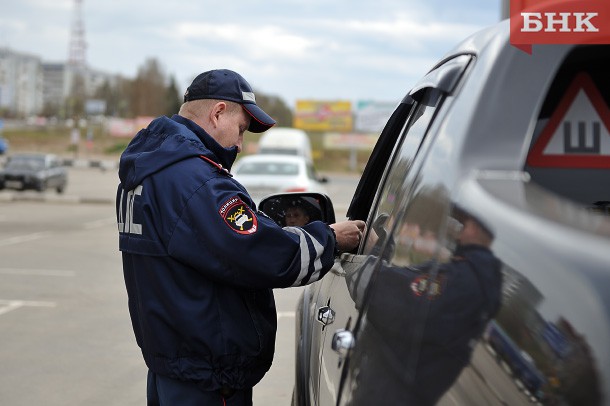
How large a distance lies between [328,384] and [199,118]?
1104mm

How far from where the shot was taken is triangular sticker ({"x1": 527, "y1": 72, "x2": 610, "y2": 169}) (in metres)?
1.99

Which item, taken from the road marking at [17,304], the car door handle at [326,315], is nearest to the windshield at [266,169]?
the road marking at [17,304]

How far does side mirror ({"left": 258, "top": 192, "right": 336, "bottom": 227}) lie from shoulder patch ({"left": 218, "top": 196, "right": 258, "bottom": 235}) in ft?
1.82

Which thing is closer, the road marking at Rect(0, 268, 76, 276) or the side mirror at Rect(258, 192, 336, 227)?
the side mirror at Rect(258, 192, 336, 227)

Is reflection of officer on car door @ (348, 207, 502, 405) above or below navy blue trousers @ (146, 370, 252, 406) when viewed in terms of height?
above

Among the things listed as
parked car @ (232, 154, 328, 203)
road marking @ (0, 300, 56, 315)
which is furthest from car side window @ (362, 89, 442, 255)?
parked car @ (232, 154, 328, 203)

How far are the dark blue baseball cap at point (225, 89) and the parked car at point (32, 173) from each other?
29592mm

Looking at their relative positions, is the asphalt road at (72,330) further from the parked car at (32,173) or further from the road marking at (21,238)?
the parked car at (32,173)

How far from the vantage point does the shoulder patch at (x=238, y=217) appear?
2709 millimetres

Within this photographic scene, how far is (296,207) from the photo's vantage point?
336 cm

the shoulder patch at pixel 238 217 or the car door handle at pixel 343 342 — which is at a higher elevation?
the shoulder patch at pixel 238 217

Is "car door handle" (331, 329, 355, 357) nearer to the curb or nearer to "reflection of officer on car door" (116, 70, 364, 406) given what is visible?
"reflection of officer on car door" (116, 70, 364, 406)

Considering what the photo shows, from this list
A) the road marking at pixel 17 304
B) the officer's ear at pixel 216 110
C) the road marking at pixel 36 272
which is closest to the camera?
the officer's ear at pixel 216 110

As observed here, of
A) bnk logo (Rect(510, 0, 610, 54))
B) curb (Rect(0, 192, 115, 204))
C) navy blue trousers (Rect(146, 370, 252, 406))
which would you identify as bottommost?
curb (Rect(0, 192, 115, 204))
